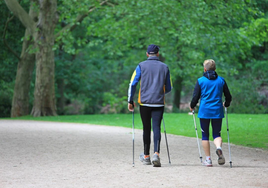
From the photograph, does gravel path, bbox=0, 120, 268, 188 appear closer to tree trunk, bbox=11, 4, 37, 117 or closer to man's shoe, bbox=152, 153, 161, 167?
man's shoe, bbox=152, 153, 161, 167

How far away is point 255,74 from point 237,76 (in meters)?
2.81

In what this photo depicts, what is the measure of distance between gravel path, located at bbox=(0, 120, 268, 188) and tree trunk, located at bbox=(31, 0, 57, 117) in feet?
42.8

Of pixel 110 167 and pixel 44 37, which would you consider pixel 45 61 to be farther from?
pixel 110 167

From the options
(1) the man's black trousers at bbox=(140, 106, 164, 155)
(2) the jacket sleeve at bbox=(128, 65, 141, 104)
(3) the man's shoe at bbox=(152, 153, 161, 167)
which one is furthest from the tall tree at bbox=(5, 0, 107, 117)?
(3) the man's shoe at bbox=(152, 153, 161, 167)

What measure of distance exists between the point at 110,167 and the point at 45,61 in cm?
1810

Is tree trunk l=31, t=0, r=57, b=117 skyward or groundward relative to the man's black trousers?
skyward

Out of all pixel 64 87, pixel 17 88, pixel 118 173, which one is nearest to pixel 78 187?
pixel 118 173

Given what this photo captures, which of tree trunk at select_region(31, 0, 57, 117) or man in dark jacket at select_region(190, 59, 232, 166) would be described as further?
tree trunk at select_region(31, 0, 57, 117)

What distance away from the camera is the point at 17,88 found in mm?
27562

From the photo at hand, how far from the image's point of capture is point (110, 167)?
786cm

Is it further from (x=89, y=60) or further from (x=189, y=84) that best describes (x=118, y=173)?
(x=89, y=60)

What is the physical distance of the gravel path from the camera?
6.50 meters

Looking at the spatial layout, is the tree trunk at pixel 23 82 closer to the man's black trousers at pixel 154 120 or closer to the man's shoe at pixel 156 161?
the man's black trousers at pixel 154 120

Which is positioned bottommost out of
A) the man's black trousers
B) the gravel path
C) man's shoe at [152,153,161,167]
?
the gravel path
